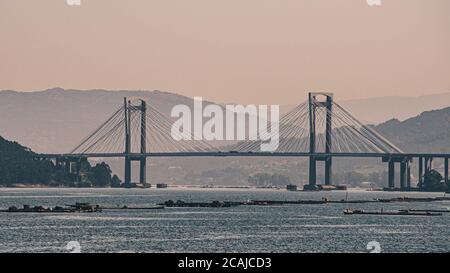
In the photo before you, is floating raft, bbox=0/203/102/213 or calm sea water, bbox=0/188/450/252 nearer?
calm sea water, bbox=0/188/450/252

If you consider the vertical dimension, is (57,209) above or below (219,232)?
above

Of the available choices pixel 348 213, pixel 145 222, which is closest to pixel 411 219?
pixel 348 213

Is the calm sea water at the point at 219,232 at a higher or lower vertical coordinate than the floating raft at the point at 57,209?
lower

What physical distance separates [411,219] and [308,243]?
51461 mm

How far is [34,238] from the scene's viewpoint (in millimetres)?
101188

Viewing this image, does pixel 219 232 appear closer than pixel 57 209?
Yes

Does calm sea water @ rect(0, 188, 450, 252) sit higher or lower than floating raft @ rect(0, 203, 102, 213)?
lower

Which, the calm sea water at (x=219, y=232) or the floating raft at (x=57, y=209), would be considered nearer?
the calm sea water at (x=219, y=232)

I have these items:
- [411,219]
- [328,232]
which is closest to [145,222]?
[328,232]
